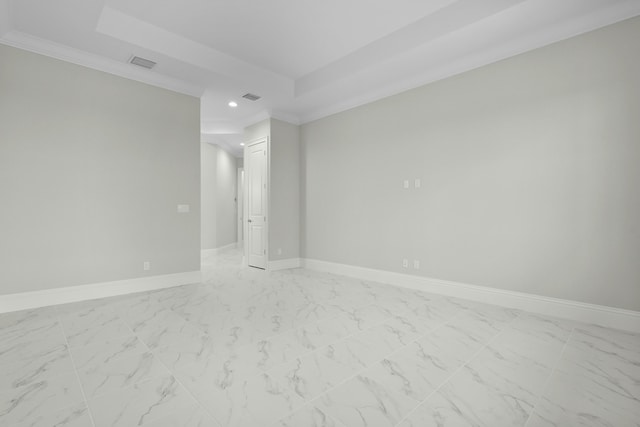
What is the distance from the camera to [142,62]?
12.6ft

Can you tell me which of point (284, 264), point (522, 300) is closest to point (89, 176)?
point (284, 264)

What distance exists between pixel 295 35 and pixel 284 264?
12.7 feet

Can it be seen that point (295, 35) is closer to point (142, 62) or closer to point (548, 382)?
point (142, 62)

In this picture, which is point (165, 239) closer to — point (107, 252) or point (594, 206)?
point (107, 252)

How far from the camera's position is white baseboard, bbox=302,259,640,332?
110 inches

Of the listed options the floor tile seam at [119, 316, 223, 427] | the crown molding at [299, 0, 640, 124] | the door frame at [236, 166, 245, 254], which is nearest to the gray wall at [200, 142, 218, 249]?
the door frame at [236, 166, 245, 254]

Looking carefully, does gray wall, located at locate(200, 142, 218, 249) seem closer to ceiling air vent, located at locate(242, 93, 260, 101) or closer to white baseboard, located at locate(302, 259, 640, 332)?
ceiling air vent, located at locate(242, 93, 260, 101)

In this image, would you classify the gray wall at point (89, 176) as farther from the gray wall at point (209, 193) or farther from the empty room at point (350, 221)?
the gray wall at point (209, 193)

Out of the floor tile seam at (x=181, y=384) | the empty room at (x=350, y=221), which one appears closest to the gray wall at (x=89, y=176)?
the empty room at (x=350, y=221)

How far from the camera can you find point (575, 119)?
9.95 feet

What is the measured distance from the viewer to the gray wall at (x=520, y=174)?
9.25 feet

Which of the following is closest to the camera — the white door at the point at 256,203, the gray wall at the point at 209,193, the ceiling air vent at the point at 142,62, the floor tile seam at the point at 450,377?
the floor tile seam at the point at 450,377

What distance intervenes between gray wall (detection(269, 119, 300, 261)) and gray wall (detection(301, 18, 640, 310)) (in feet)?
5.07

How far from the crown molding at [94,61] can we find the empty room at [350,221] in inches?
0.8
